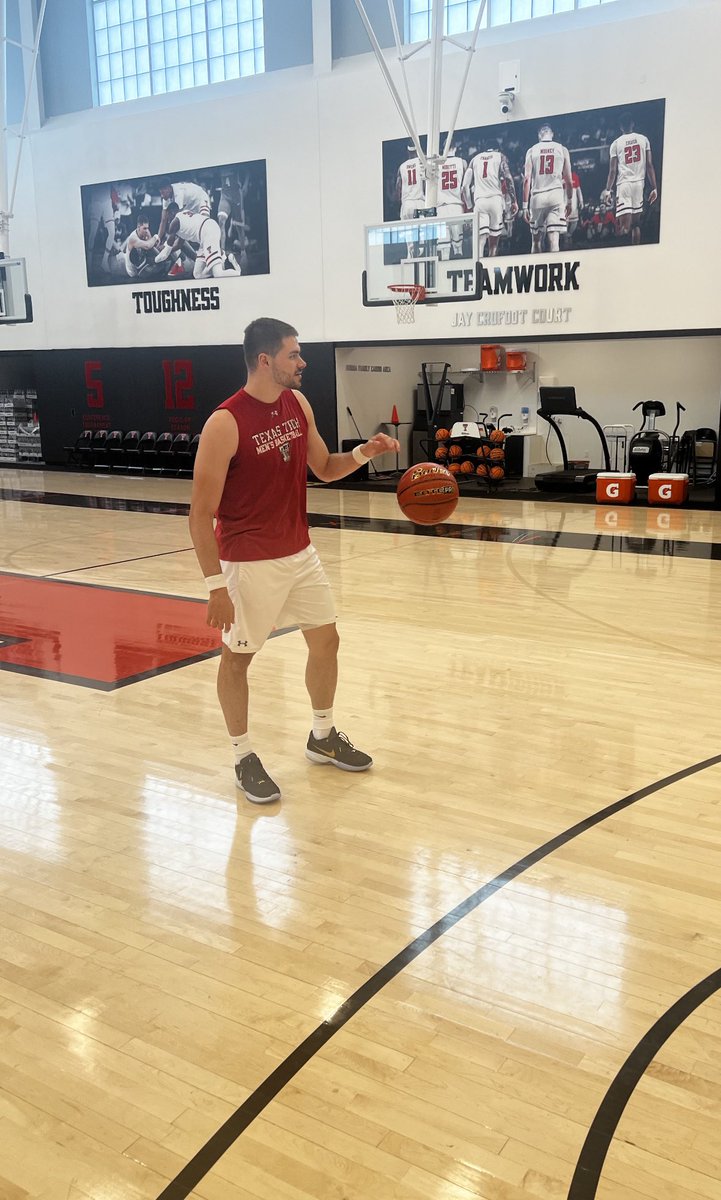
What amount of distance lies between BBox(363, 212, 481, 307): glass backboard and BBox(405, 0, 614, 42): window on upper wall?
3.28 m

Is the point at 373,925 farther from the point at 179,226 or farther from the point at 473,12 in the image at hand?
the point at 179,226

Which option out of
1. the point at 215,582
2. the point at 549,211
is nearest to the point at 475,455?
the point at 549,211

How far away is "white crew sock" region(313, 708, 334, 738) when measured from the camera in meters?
4.47

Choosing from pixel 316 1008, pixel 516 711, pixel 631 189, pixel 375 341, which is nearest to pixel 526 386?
pixel 375 341

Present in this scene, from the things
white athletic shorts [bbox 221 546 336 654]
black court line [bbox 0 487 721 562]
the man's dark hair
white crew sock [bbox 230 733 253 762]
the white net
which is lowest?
black court line [bbox 0 487 721 562]

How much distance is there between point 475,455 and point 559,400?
5.33 ft

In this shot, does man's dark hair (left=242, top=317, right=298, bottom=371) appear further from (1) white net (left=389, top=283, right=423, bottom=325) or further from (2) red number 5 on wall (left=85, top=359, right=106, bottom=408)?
(2) red number 5 on wall (left=85, top=359, right=106, bottom=408)

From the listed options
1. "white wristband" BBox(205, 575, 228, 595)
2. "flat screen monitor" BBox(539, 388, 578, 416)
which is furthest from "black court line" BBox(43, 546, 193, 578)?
"flat screen monitor" BBox(539, 388, 578, 416)

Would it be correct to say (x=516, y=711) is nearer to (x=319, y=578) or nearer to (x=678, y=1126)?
(x=319, y=578)

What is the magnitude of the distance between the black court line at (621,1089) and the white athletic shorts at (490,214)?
1287cm

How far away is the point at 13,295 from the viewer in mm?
17422

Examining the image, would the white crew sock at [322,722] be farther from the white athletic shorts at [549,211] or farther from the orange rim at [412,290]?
the white athletic shorts at [549,211]

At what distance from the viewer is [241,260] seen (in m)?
A: 16.5

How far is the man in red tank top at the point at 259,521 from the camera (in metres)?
3.81
